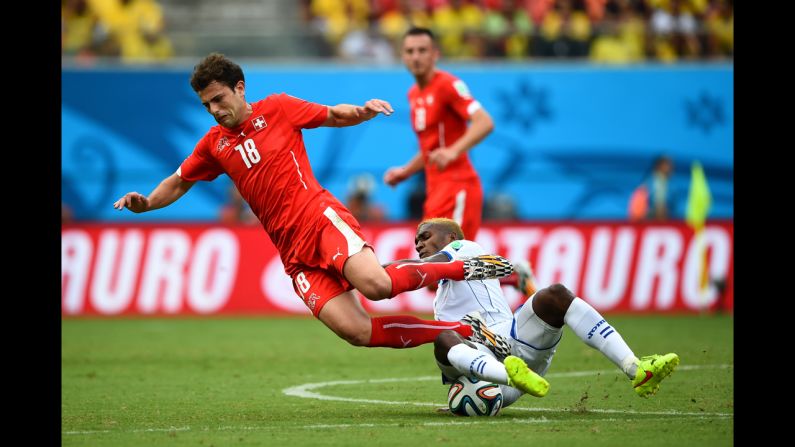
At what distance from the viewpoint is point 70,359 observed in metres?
13.4

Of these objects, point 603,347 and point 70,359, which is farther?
point 70,359

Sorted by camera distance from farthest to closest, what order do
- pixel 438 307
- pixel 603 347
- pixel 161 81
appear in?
pixel 161 81
pixel 438 307
pixel 603 347

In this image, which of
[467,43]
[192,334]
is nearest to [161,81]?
[467,43]

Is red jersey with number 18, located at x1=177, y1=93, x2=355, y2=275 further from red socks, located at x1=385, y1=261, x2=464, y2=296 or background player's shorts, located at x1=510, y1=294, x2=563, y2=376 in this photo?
background player's shorts, located at x1=510, y1=294, x2=563, y2=376

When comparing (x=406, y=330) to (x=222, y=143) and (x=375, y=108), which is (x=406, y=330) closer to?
(x=375, y=108)

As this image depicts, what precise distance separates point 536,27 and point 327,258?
1823cm

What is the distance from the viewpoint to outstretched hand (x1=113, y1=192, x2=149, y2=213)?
890cm

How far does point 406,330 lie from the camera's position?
336 inches

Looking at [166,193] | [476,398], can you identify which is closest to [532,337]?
[476,398]

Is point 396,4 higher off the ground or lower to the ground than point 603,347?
higher
